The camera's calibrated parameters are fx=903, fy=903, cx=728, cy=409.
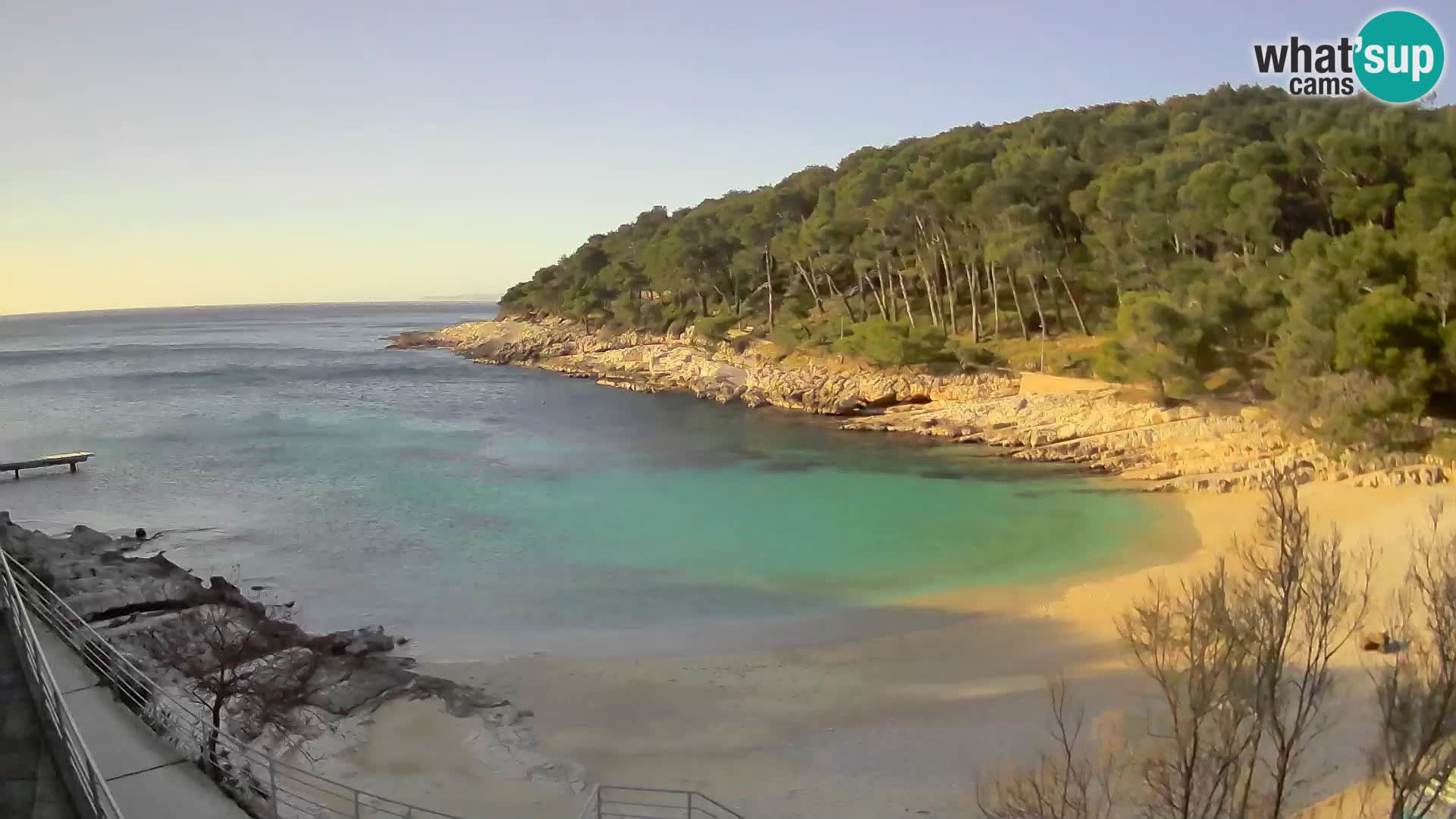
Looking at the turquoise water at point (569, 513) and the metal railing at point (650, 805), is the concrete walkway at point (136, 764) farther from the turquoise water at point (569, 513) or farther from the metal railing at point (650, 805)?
the turquoise water at point (569, 513)

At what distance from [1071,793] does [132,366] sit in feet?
249

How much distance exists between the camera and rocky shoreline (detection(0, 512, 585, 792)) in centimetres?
928

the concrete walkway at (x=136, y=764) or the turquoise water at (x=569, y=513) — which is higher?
the concrete walkway at (x=136, y=764)

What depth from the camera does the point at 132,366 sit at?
220ft

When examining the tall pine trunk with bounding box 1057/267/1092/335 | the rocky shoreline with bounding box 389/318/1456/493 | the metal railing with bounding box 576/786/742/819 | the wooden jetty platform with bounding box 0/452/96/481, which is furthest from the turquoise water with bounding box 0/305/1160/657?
the tall pine trunk with bounding box 1057/267/1092/335

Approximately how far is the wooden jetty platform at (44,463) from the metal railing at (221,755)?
21.2 m

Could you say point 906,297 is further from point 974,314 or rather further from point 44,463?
point 44,463

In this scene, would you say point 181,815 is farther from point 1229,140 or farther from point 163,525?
point 1229,140

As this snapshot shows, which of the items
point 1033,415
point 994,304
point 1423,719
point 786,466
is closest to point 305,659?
point 1423,719

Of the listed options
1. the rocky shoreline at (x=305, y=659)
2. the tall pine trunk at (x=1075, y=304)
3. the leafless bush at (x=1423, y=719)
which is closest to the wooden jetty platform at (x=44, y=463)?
the rocky shoreline at (x=305, y=659)

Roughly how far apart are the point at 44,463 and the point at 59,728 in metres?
27.5

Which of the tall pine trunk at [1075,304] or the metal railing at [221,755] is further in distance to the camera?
the tall pine trunk at [1075,304]

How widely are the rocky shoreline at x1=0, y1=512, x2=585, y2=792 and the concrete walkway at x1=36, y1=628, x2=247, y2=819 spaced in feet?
5.47

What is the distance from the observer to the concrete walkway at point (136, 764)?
5.98 meters
